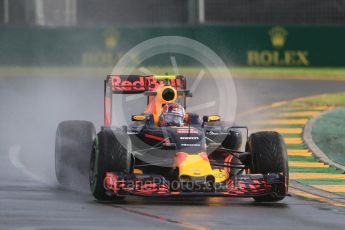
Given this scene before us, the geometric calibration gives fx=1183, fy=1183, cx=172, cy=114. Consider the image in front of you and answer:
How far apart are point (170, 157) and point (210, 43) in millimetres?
22179

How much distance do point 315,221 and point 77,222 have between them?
2867 mm

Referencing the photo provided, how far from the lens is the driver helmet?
1695 centimetres

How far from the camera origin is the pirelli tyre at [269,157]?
16078mm

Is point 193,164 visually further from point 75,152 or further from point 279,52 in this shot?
point 279,52

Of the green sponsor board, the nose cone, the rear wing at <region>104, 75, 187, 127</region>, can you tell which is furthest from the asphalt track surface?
the green sponsor board

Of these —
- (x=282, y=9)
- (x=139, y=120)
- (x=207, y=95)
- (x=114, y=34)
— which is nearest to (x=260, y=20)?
(x=282, y=9)

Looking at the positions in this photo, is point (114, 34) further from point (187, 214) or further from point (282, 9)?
point (187, 214)

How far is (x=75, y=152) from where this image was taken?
1806 cm

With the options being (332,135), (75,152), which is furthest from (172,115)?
(332,135)

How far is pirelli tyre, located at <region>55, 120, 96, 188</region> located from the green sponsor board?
19.7 m

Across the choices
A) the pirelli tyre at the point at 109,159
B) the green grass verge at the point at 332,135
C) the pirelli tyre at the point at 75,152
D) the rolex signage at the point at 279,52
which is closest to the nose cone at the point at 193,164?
the pirelli tyre at the point at 109,159

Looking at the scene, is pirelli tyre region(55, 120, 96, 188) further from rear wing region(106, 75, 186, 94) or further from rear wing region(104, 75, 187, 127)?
rear wing region(106, 75, 186, 94)

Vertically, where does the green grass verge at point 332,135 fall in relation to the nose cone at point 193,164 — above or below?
above

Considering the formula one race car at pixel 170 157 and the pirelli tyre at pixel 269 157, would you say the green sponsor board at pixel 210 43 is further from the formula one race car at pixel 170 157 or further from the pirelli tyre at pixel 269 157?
the pirelli tyre at pixel 269 157
